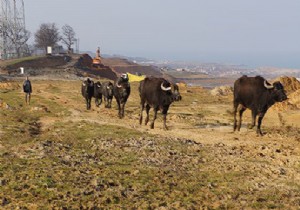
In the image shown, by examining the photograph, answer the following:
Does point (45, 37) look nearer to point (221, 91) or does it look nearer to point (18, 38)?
point (18, 38)

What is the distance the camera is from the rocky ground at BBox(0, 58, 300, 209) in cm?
841

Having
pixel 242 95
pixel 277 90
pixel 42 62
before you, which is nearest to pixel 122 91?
pixel 242 95

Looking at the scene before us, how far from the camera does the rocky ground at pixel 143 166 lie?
8414 millimetres

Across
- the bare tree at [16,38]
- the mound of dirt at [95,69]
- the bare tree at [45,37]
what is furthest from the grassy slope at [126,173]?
the bare tree at [45,37]

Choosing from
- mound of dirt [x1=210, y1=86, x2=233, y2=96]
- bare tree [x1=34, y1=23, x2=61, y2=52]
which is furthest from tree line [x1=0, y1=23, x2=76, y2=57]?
mound of dirt [x1=210, y1=86, x2=233, y2=96]

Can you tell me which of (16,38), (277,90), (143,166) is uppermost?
(16,38)

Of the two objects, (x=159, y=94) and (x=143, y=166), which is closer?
(x=143, y=166)

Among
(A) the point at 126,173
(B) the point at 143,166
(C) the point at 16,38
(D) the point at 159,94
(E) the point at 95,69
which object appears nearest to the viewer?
(A) the point at 126,173

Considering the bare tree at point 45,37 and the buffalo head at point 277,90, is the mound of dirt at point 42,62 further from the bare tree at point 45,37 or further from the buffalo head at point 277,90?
the buffalo head at point 277,90

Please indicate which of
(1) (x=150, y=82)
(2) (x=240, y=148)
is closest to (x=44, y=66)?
(1) (x=150, y=82)

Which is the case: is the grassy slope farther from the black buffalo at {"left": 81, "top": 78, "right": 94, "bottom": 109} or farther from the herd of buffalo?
the black buffalo at {"left": 81, "top": 78, "right": 94, "bottom": 109}

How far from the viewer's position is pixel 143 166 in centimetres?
1133

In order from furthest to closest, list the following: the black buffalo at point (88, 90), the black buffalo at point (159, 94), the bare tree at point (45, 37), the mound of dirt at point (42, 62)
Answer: the bare tree at point (45, 37), the mound of dirt at point (42, 62), the black buffalo at point (88, 90), the black buffalo at point (159, 94)

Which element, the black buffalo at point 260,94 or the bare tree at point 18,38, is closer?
the black buffalo at point 260,94
